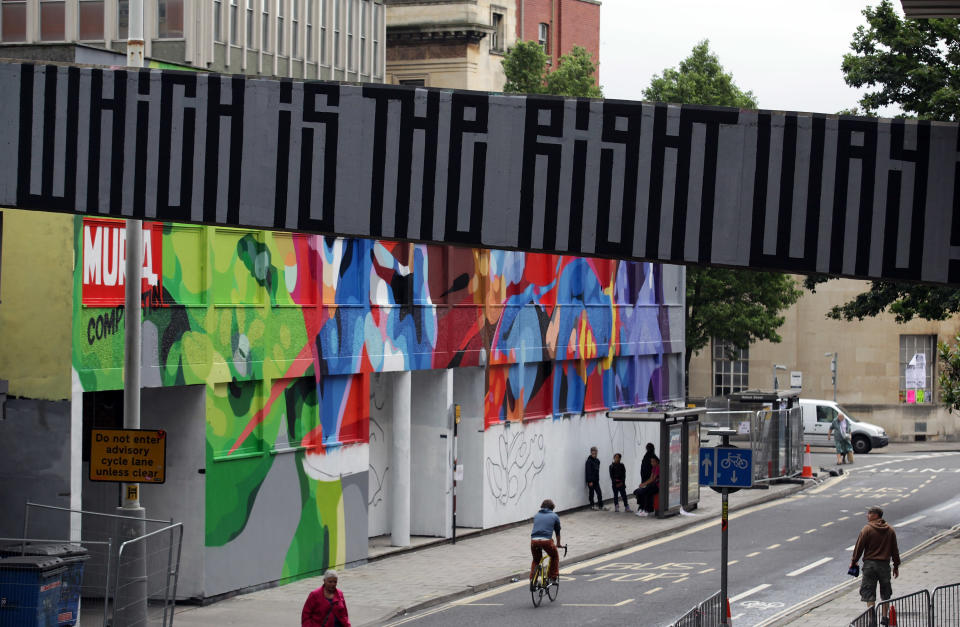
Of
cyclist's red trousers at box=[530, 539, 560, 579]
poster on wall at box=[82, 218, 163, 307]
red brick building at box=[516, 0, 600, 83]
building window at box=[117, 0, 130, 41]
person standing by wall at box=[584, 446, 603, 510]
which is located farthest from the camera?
red brick building at box=[516, 0, 600, 83]

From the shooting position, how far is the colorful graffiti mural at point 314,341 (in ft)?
76.7

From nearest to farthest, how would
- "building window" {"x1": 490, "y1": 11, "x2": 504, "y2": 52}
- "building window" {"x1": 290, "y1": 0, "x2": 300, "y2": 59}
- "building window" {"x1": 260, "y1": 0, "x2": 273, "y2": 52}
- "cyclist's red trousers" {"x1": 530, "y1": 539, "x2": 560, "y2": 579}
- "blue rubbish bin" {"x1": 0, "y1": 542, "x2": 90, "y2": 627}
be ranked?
"blue rubbish bin" {"x1": 0, "y1": 542, "x2": 90, "y2": 627}, "cyclist's red trousers" {"x1": 530, "y1": 539, "x2": 560, "y2": 579}, "building window" {"x1": 260, "y1": 0, "x2": 273, "y2": 52}, "building window" {"x1": 290, "y1": 0, "x2": 300, "y2": 59}, "building window" {"x1": 490, "y1": 11, "x2": 504, "y2": 52}

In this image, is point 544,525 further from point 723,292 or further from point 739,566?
point 723,292

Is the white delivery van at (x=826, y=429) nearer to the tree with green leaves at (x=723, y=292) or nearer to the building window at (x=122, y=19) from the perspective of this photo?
the tree with green leaves at (x=723, y=292)

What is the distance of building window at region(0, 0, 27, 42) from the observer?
30359 millimetres

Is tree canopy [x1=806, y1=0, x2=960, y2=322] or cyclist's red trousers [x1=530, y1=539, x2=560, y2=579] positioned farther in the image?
tree canopy [x1=806, y1=0, x2=960, y2=322]

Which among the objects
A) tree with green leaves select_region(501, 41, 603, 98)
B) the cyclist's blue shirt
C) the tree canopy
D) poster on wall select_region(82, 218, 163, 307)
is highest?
tree with green leaves select_region(501, 41, 603, 98)

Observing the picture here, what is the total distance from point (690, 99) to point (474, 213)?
48.1 metres

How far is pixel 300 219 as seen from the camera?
14.3 m

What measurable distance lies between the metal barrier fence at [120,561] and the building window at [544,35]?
59257mm

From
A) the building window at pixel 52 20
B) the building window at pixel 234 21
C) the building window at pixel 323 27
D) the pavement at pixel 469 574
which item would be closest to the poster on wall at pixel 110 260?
the pavement at pixel 469 574

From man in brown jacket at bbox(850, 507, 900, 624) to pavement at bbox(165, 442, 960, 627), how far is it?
67cm

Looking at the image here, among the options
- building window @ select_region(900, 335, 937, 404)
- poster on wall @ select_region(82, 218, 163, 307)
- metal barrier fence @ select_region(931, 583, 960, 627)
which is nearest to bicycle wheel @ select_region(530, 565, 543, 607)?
metal barrier fence @ select_region(931, 583, 960, 627)

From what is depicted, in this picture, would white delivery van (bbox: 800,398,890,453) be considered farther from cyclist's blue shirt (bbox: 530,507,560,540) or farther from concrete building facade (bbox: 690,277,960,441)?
cyclist's blue shirt (bbox: 530,507,560,540)
